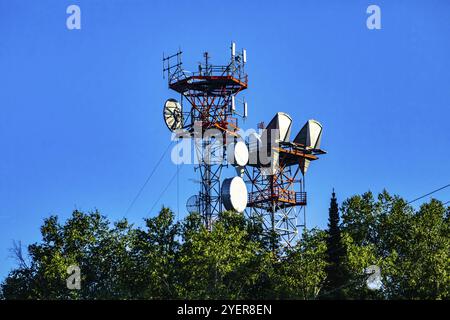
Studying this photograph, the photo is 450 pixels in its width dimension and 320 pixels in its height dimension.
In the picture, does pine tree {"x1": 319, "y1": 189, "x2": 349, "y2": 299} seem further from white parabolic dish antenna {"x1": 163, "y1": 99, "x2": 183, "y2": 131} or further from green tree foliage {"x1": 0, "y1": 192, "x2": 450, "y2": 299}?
white parabolic dish antenna {"x1": 163, "y1": 99, "x2": 183, "y2": 131}

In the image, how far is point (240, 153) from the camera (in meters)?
61.2

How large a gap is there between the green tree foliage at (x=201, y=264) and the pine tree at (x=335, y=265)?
1.42 feet

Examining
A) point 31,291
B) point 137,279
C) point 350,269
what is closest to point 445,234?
point 350,269

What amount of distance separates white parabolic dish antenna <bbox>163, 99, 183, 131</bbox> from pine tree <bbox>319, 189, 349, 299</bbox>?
15.3 metres

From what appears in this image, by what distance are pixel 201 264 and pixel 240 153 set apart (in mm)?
13541

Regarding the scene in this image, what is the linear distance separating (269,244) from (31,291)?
18.4 metres

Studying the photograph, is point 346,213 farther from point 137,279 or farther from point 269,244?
point 137,279

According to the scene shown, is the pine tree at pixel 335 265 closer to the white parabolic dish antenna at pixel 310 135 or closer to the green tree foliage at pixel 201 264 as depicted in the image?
the green tree foliage at pixel 201 264

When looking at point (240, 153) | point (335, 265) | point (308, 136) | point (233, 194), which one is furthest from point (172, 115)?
point (335, 265)

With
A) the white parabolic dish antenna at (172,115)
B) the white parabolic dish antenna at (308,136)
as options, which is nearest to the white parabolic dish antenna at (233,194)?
the white parabolic dish antenna at (172,115)

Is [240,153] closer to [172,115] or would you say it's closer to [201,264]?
[172,115]

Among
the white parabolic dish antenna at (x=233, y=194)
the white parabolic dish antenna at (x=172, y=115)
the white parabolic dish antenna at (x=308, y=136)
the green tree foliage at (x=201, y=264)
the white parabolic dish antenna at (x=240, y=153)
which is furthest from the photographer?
the white parabolic dish antenna at (x=308, y=136)

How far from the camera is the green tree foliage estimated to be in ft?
166

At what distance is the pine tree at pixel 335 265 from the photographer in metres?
55.6
